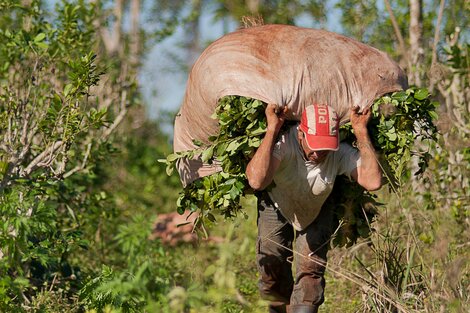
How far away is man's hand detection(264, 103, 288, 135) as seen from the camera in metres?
5.74

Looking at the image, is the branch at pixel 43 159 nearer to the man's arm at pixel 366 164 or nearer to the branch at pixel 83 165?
the branch at pixel 83 165

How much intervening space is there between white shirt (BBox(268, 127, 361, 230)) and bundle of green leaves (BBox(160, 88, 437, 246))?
0.17 m

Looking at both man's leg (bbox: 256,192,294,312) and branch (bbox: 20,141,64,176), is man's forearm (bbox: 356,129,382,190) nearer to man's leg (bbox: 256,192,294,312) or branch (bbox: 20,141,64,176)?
man's leg (bbox: 256,192,294,312)

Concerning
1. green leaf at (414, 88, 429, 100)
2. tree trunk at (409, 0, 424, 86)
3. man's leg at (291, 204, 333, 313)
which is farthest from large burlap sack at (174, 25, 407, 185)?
tree trunk at (409, 0, 424, 86)

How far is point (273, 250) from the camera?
253 inches

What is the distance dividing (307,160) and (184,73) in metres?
19.6

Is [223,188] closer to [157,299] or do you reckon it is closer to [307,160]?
[307,160]

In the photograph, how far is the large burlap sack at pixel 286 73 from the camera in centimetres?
602

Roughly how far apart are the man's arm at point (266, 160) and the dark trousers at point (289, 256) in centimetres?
51

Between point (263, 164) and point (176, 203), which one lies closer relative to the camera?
point (263, 164)

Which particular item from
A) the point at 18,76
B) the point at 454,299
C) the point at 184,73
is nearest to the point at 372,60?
the point at 454,299

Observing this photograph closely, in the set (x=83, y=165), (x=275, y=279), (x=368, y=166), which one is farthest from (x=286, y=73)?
(x=83, y=165)

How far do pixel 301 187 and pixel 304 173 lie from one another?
9cm

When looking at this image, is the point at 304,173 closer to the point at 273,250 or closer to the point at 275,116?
the point at 275,116
